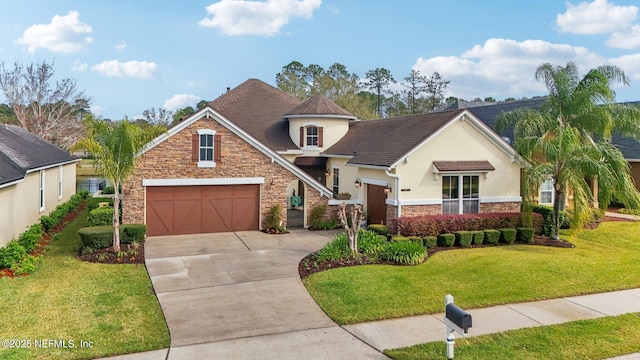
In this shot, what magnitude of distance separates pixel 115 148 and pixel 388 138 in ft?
38.5

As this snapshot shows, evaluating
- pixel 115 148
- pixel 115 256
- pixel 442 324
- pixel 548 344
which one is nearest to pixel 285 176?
pixel 115 148

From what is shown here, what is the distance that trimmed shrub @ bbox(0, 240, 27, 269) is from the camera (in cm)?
1141

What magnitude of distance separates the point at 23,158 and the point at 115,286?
985 cm

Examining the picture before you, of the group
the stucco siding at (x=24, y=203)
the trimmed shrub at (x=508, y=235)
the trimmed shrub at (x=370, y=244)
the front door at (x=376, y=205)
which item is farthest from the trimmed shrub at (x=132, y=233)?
the trimmed shrub at (x=508, y=235)

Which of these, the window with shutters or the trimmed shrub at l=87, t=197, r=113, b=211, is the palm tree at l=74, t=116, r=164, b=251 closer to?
the window with shutters

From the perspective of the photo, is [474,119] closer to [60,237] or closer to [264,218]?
[264,218]

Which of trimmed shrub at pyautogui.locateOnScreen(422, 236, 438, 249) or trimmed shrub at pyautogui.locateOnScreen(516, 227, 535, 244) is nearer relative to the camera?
trimmed shrub at pyautogui.locateOnScreen(422, 236, 438, 249)

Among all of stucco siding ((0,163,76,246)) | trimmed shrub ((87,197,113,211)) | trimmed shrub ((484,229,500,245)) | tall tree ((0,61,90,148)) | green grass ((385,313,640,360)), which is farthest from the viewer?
tall tree ((0,61,90,148))

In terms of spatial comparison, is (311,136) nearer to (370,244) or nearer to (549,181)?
(370,244)

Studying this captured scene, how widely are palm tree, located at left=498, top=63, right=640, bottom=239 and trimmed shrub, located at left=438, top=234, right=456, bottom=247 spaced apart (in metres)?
3.43

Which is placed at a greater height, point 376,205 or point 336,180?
point 336,180

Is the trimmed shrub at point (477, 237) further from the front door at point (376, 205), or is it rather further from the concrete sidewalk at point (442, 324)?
the concrete sidewalk at point (442, 324)

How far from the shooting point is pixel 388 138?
20.0 m

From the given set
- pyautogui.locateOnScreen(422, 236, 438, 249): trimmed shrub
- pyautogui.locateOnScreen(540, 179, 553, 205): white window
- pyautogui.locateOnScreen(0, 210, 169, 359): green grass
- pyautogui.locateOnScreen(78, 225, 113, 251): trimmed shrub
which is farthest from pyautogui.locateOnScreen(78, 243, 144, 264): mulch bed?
pyautogui.locateOnScreen(540, 179, 553, 205): white window
